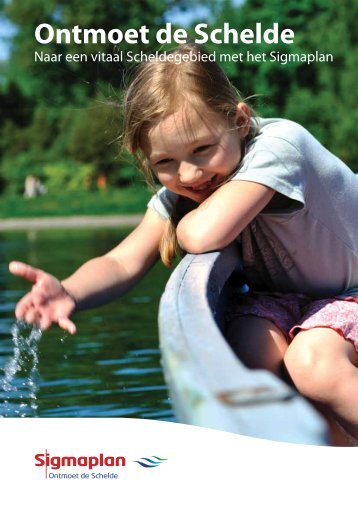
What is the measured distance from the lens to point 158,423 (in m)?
2.44

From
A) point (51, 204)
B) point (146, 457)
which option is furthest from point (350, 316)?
point (51, 204)

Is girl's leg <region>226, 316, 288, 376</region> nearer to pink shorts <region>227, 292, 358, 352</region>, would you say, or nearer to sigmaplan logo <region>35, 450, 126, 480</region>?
pink shorts <region>227, 292, 358, 352</region>

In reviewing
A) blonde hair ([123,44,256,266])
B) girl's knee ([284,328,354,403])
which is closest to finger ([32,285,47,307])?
blonde hair ([123,44,256,266])

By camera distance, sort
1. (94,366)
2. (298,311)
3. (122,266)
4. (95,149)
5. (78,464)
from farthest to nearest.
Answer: (95,149) → (94,366) → (78,464) → (122,266) → (298,311)

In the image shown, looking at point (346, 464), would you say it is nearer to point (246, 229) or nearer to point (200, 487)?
point (200, 487)

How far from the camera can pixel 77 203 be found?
1684cm

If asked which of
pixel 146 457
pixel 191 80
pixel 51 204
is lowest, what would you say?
pixel 51 204

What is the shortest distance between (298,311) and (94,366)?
2.10 meters

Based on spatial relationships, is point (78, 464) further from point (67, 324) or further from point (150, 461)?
point (67, 324)

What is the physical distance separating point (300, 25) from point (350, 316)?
3.96 metres

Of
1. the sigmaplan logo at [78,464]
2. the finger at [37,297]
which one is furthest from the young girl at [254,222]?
the sigmaplan logo at [78,464]

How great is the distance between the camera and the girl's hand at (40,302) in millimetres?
2043

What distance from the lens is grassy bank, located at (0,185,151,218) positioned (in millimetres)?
15969

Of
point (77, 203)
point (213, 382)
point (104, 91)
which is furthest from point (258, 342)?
point (77, 203)
